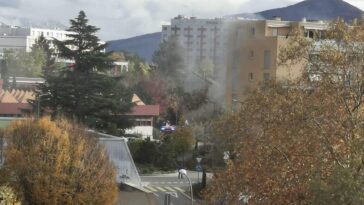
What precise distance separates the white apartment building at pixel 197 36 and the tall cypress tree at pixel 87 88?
9.05m

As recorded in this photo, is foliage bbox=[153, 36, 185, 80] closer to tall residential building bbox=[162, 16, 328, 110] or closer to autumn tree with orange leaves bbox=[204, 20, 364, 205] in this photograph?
tall residential building bbox=[162, 16, 328, 110]

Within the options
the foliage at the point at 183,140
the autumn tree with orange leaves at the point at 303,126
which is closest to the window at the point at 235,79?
the foliage at the point at 183,140

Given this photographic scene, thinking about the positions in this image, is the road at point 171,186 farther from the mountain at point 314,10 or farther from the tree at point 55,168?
the mountain at point 314,10

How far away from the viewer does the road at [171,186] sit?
3372 centimetres

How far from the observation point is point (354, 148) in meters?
11.6

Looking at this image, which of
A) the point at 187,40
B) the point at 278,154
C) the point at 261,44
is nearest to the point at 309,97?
the point at 278,154

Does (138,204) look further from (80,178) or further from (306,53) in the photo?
(306,53)

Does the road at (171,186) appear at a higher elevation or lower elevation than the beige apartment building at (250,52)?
lower

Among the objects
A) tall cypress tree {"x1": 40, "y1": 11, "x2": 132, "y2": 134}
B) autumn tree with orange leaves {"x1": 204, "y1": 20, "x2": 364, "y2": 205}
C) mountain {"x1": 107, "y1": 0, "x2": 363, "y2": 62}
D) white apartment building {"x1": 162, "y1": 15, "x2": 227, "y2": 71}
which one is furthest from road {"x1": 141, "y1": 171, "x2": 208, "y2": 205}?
mountain {"x1": 107, "y1": 0, "x2": 363, "y2": 62}

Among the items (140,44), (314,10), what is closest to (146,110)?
(314,10)

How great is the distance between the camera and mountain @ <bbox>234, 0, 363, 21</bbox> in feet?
220

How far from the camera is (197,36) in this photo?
65875 millimetres

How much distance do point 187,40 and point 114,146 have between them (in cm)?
4776

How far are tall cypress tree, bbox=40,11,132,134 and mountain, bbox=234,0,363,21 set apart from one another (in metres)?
25.7
